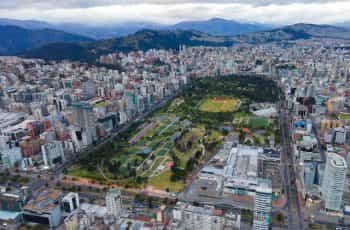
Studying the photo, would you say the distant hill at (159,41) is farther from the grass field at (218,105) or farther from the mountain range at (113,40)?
the grass field at (218,105)

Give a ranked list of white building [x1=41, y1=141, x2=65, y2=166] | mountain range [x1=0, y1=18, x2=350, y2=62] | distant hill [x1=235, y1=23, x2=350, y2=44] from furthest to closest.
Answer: distant hill [x1=235, y1=23, x2=350, y2=44] < mountain range [x1=0, y1=18, x2=350, y2=62] < white building [x1=41, y1=141, x2=65, y2=166]

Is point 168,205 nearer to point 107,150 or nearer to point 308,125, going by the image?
point 107,150

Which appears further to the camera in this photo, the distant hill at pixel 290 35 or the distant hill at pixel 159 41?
the distant hill at pixel 290 35

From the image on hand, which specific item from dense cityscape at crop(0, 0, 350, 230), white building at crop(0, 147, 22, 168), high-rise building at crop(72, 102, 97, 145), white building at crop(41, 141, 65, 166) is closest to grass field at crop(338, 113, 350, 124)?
dense cityscape at crop(0, 0, 350, 230)

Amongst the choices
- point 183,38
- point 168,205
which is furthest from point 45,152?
point 183,38

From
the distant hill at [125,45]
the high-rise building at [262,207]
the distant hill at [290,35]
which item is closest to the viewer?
the high-rise building at [262,207]

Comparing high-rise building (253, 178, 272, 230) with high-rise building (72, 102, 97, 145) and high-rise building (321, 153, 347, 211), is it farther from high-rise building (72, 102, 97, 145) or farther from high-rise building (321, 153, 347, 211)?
high-rise building (72, 102, 97, 145)

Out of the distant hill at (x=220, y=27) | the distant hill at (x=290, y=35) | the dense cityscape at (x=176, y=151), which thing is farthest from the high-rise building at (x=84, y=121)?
the distant hill at (x=220, y=27)
